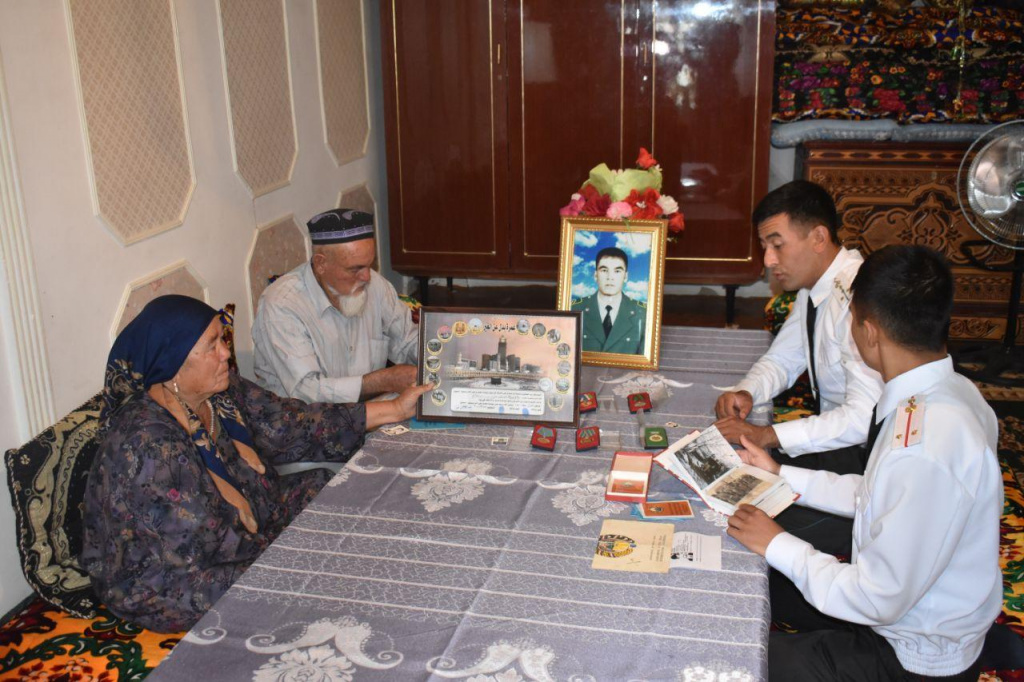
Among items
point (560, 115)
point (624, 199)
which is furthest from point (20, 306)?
point (560, 115)

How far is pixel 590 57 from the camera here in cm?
558

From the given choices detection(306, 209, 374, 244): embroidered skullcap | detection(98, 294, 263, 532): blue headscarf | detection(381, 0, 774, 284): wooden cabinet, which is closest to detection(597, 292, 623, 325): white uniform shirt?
→ detection(306, 209, 374, 244): embroidered skullcap

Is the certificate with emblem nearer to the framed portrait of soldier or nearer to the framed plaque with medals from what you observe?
the framed plaque with medals

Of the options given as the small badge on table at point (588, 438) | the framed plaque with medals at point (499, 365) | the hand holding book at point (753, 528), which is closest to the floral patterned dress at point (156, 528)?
the framed plaque with medals at point (499, 365)

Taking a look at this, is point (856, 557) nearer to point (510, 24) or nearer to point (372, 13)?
point (510, 24)

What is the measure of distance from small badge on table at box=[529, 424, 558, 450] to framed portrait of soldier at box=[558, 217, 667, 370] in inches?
27.3

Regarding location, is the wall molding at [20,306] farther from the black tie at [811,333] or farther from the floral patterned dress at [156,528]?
the black tie at [811,333]

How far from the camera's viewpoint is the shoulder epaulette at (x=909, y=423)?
191 centimetres

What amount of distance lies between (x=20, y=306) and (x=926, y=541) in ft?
8.65

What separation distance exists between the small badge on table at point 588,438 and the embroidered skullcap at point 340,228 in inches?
47.9

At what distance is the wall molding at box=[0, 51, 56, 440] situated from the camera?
113 inches

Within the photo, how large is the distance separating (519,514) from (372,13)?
Answer: 473cm

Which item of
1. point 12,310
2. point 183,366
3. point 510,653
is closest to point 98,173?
point 12,310

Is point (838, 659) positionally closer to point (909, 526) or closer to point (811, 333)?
point (909, 526)
